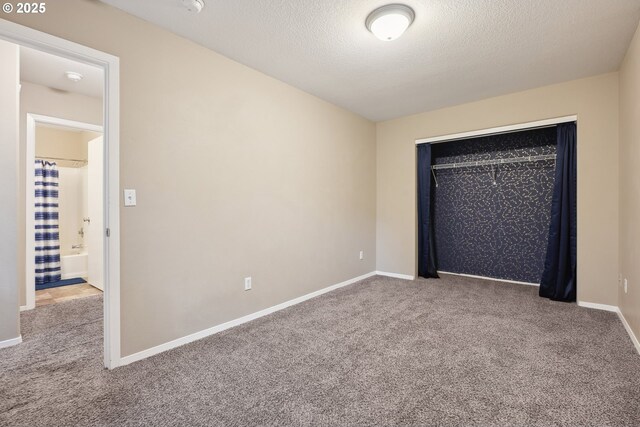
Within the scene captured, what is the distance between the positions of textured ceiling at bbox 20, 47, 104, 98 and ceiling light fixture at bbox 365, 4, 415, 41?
232cm

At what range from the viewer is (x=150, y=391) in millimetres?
1813

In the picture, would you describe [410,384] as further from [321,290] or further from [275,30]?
[275,30]

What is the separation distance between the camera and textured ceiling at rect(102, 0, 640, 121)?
209 cm

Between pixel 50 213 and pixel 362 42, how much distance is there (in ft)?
17.5

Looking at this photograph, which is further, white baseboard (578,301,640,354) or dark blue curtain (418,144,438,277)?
dark blue curtain (418,144,438,277)

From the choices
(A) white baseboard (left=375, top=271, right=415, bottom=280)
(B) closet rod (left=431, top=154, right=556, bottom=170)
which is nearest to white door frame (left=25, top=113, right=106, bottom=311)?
(A) white baseboard (left=375, top=271, right=415, bottom=280)

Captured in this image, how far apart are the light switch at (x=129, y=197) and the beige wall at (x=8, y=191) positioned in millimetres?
1173

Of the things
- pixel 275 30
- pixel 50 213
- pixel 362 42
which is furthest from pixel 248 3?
pixel 50 213

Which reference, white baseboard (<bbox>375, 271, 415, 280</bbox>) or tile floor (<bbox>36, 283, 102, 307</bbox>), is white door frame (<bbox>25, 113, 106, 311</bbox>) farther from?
white baseboard (<bbox>375, 271, 415, 280</bbox>)

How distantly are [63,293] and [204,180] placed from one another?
3.06 meters

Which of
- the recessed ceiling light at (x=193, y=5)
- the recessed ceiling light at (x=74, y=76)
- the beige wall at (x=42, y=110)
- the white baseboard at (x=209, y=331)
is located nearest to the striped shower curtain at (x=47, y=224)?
the beige wall at (x=42, y=110)

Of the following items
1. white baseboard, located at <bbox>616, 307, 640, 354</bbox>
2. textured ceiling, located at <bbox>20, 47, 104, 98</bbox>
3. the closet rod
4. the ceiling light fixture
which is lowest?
white baseboard, located at <bbox>616, 307, 640, 354</bbox>

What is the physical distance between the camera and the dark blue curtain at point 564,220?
132 inches

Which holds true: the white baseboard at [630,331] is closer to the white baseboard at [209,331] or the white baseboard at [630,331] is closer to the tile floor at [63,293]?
the white baseboard at [209,331]
